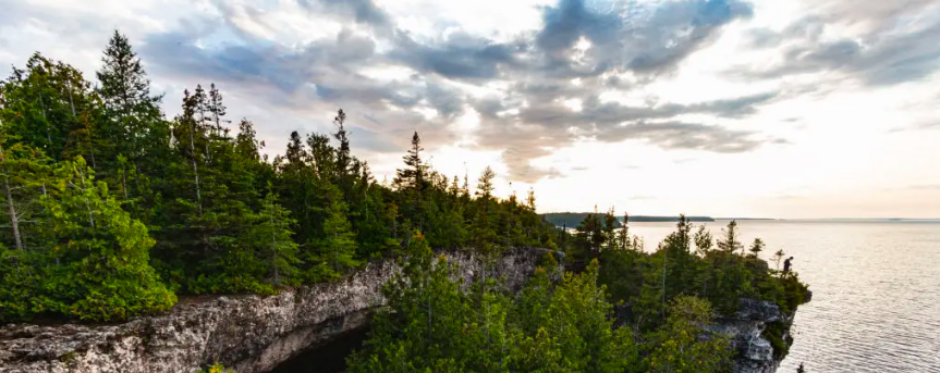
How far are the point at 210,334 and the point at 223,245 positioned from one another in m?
6.31

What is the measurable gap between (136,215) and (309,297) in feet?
40.5

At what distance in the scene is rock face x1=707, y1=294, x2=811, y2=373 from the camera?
132 feet

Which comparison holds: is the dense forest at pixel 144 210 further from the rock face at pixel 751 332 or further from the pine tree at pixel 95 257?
the rock face at pixel 751 332

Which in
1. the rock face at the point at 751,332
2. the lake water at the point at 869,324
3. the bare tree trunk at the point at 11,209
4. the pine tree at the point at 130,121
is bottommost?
the lake water at the point at 869,324

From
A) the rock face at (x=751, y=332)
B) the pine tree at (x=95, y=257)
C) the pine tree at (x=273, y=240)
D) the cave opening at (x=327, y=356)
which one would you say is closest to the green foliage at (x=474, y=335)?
the cave opening at (x=327, y=356)

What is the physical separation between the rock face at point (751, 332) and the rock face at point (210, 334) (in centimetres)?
4045

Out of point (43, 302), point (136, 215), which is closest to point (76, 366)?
point (43, 302)

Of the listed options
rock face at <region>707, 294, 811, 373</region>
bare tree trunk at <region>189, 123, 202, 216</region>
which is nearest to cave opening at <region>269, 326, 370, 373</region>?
bare tree trunk at <region>189, 123, 202, 216</region>

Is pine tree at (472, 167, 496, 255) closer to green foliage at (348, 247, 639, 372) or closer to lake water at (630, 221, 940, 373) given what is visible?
green foliage at (348, 247, 639, 372)

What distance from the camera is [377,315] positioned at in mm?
25609

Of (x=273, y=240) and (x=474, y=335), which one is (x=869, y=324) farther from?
(x=273, y=240)

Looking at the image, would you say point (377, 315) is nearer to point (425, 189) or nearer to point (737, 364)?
point (425, 189)

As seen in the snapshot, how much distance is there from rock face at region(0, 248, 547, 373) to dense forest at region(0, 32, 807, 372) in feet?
3.24

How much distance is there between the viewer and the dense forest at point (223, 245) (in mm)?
16188
